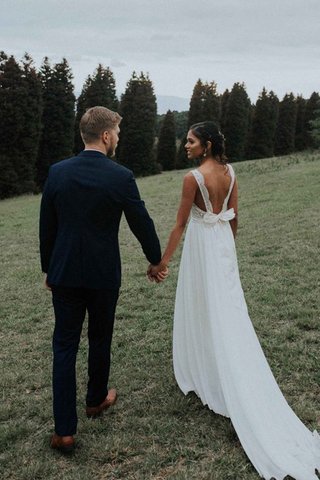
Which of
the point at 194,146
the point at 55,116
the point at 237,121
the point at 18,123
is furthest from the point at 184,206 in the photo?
the point at 237,121

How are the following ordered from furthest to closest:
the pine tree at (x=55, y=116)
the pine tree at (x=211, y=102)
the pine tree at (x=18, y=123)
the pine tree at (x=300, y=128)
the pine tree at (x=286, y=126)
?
the pine tree at (x=300, y=128) → the pine tree at (x=286, y=126) → the pine tree at (x=211, y=102) → the pine tree at (x=55, y=116) → the pine tree at (x=18, y=123)

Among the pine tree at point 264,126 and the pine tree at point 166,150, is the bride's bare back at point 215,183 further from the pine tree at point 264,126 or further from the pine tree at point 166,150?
the pine tree at point 264,126

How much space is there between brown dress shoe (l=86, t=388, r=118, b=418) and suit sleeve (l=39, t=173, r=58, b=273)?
4.75 ft

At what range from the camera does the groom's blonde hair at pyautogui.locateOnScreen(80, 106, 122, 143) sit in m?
3.88

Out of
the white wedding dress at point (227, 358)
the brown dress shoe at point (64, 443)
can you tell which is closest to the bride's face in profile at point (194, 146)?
the white wedding dress at point (227, 358)

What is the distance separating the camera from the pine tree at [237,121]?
58.4 m

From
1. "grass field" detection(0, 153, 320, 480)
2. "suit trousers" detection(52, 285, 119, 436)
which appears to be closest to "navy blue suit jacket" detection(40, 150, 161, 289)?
"suit trousers" detection(52, 285, 119, 436)

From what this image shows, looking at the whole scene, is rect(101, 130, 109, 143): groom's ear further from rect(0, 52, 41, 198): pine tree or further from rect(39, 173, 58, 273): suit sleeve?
rect(0, 52, 41, 198): pine tree

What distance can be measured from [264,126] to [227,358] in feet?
195

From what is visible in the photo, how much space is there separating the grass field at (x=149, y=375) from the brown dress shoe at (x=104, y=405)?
80 millimetres

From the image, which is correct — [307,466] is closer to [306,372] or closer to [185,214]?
[306,372]

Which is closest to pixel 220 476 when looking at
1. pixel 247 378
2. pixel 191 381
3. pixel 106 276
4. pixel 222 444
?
pixel 222 444

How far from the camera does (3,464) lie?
4.01 meters

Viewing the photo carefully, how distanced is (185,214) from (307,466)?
2213 mm
